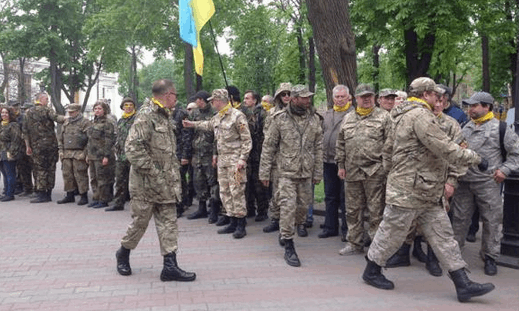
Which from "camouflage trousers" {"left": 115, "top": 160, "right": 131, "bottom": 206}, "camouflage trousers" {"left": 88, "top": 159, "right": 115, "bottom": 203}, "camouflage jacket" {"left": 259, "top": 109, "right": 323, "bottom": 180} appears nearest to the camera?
"camouflage jacket" {"left": 259, "top": 109, "right": 323, "bottom": 180}

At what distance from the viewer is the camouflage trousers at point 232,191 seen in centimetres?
733

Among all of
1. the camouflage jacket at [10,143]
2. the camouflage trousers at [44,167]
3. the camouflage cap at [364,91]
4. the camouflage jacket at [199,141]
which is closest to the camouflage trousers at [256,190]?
the camouflage jacket at [199,141]

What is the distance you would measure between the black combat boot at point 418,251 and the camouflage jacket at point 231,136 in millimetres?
2515

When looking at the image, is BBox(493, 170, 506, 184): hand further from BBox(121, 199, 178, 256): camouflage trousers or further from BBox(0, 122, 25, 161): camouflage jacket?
BBox(0, 122, 25, 161): camouflage jacket

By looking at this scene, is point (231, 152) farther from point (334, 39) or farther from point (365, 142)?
point (334, 39)

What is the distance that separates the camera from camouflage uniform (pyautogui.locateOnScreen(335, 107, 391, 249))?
608 cm

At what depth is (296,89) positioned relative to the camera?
20.8ft

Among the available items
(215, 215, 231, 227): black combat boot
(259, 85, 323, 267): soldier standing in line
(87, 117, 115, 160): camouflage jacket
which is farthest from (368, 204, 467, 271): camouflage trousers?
(87, 117, 115, 160): camouflage jacket

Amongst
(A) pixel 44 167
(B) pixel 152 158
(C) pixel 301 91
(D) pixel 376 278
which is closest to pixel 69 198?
(A) pixel 44 167

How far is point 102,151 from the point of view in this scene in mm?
9891

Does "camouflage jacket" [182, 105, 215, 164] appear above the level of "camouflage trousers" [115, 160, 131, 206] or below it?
above

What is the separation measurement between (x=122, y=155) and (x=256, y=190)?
2.55m

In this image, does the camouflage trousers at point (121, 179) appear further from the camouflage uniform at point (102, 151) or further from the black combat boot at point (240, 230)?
the black combat boot at point (240, 230)

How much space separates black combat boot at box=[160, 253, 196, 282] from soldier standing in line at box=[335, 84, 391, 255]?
2.06 metres
